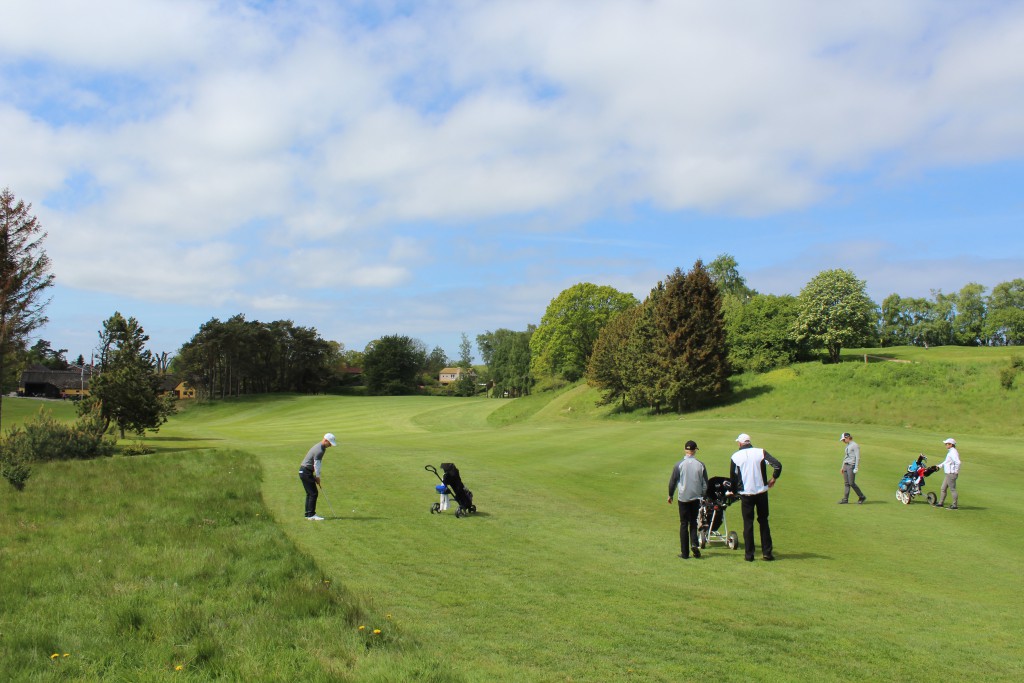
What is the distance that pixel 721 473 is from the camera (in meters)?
25.3

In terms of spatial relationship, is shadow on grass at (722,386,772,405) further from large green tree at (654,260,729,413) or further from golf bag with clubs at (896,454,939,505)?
golf bag with clubs at (896,454,939,505)

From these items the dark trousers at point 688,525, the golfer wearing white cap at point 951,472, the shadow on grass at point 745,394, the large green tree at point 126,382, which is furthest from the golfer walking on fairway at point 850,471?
the shadow on grass at point 745,394

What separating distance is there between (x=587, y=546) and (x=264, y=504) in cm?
808

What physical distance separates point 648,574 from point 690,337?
168ft

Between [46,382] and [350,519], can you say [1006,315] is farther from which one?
[46,382]

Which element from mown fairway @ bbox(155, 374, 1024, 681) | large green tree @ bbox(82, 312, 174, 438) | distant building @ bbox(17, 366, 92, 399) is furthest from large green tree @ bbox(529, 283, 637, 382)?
→ distant building @ bbox(17, 366, 92, 399)

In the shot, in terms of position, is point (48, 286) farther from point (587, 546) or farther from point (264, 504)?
point (587, 546)

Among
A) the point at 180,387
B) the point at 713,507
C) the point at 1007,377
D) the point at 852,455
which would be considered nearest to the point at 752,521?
the point at 713,507

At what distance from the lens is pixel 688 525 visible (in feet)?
41.3

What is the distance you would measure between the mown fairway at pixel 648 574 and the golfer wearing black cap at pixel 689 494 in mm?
364

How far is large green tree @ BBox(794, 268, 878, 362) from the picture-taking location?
82.6m

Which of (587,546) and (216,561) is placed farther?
(587,546)

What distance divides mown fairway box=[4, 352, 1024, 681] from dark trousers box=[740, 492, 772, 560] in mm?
348

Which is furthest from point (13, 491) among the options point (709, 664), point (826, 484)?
point (826, 484)
